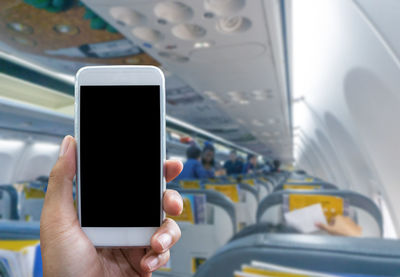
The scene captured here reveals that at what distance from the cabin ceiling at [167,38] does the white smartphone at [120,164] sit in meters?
1.75

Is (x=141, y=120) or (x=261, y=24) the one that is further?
(x=261, y=24)

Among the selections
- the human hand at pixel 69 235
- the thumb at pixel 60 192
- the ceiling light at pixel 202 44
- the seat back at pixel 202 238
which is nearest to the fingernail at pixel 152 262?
the human hand at pixel 69 235

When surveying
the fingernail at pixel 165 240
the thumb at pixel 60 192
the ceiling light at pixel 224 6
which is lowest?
the fingernail at pixel 165 240

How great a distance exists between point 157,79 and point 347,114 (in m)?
4.82

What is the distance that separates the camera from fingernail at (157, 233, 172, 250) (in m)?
0.72

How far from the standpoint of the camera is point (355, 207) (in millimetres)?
2119

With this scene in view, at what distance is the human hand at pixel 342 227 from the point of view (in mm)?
1777

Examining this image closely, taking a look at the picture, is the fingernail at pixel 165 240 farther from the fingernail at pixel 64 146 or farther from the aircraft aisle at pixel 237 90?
the fingernail at pixel 64 146

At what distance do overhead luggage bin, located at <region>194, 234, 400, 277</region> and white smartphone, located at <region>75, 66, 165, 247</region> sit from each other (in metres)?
0.20

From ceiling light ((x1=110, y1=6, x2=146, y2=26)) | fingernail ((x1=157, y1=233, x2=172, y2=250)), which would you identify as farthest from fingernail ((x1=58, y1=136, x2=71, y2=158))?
ceiling light ((x1=110, y1=6, x2=146, y2=26))

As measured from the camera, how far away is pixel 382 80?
9.77 feet

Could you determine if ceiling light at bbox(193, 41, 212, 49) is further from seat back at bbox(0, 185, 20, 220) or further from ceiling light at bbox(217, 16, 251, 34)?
seat back at bbox(0, 185, 20, 220)

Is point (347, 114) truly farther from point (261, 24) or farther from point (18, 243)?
point (18, 243)

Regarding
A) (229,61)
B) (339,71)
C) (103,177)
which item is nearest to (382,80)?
(339,71)
